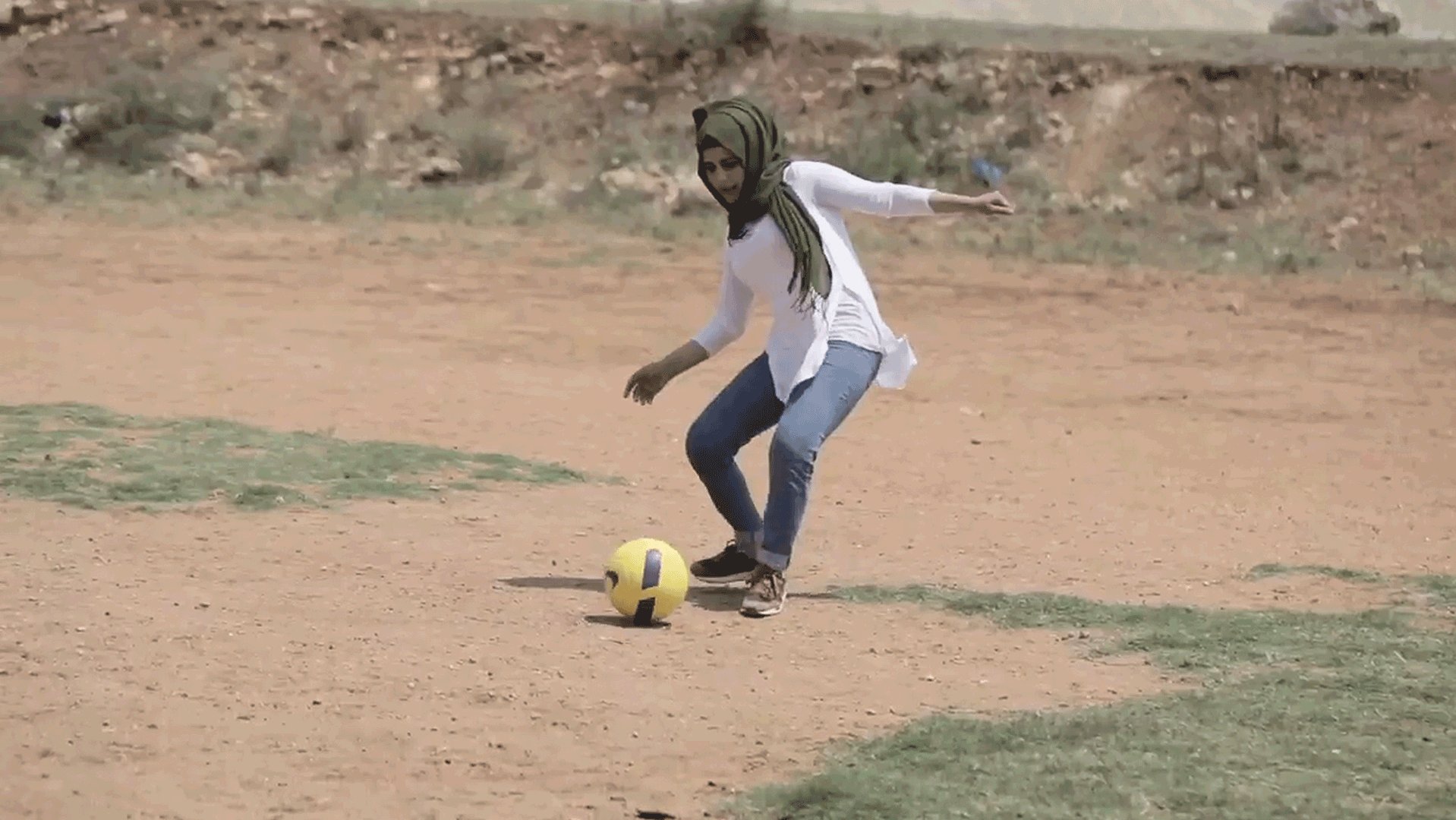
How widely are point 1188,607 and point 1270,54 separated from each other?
60.5 ft

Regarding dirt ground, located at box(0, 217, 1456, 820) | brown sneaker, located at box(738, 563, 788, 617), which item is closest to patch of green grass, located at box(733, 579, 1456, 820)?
dirt ground, located at box(0, 217, 1456, 820)

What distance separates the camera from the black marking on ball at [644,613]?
6.94 metres

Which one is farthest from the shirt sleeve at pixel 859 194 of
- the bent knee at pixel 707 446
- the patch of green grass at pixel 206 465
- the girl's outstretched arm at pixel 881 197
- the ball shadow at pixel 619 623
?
the patch of green grass at pixel 206 465

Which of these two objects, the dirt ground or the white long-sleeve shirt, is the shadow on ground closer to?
the dirt ground

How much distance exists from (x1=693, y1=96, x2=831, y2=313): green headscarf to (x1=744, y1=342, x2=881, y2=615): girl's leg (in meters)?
0.26

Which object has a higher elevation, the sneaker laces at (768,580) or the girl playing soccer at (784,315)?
the girl playing soccer at (784,315)

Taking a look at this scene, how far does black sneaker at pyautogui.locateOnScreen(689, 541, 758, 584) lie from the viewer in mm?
7652

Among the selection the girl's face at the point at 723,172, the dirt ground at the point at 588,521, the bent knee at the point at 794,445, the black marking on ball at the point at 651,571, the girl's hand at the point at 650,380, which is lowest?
the dirt ground at the point at 588,521

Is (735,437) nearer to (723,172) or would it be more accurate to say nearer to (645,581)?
(645,581)

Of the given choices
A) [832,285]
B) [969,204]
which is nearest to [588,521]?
[832,285]

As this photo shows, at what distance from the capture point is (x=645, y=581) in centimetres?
692

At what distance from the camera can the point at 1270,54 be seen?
24781 mm

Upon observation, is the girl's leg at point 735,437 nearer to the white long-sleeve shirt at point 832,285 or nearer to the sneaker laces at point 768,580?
the white long-sleeve shirt at point 832,285

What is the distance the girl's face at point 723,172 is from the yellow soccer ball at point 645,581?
115 cm
